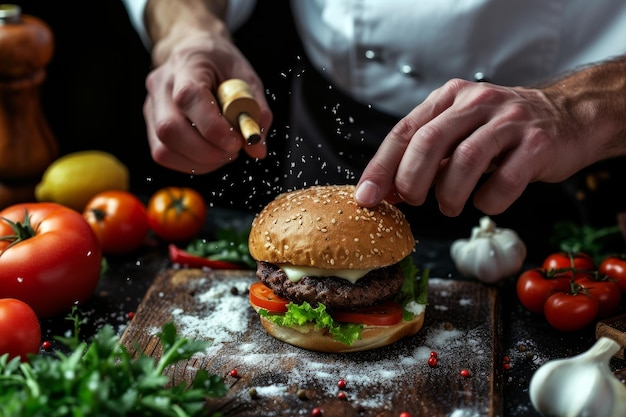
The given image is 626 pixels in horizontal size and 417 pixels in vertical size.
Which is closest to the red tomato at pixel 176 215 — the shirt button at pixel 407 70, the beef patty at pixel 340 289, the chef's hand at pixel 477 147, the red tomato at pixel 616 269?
the beef patty at pixel 340 289

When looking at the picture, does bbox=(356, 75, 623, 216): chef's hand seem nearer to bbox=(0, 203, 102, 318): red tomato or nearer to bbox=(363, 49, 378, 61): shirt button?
bbox=(363, 49, 378, 61): shirt button

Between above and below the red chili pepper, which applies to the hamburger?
above

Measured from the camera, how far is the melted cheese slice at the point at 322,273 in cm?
256

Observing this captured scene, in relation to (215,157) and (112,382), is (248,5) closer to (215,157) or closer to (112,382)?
(215,157)

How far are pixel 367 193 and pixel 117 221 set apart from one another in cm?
137

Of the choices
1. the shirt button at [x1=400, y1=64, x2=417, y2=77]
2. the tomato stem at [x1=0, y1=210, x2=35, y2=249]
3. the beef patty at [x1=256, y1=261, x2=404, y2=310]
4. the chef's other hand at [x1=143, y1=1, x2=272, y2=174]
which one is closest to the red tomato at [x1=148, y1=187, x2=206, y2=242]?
the chef's other hand at [x1=143, y1=1, x2=272, y2=174]

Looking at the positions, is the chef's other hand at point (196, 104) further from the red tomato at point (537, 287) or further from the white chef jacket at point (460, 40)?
the red tomato at point (537, 287)

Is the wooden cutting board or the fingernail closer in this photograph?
the wooden cutting board

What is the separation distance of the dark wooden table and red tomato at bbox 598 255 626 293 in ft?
0.99

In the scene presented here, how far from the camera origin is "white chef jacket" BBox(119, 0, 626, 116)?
3.01 meters

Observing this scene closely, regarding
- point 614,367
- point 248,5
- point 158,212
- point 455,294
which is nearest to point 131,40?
point 248,5

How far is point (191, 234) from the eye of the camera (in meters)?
3.61

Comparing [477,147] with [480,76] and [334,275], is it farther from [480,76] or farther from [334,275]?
[480,76]

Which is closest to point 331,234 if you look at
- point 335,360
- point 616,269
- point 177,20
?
point 335,360
